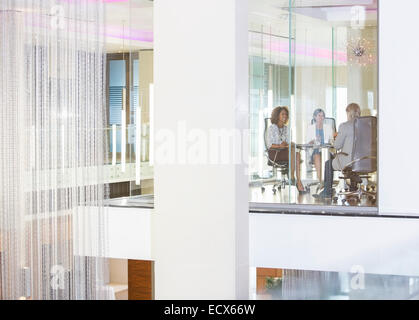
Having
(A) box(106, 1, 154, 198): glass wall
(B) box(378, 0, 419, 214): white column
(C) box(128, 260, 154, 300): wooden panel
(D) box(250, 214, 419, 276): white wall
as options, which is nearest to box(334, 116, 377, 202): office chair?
(B) box(378, 0, 419, 214): white column

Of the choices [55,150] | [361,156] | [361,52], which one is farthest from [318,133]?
[55,150]

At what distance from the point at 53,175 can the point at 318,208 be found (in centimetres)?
211

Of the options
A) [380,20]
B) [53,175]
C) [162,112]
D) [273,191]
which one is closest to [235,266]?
[162,112]

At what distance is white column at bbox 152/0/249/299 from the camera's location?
12.5 feet

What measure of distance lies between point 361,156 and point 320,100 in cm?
58

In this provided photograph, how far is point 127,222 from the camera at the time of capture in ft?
16.9

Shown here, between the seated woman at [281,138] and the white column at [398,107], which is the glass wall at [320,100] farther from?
the white column at [398,107]

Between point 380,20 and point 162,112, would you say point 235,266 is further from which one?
point 380,20

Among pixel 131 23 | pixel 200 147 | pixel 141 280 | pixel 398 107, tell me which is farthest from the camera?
pixel 141 280

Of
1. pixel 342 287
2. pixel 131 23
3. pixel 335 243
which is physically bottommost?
pixel 342 287

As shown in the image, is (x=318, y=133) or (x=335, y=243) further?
(x=318, y=133)

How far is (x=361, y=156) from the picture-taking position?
5.07 m

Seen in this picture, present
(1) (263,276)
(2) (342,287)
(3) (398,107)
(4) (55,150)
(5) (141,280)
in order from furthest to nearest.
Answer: (5) (141,280), (1) (263,276), (2) (342,287), (4) (55,150), (3) (398,107)

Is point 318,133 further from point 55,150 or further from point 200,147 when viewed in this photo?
point 55,150
